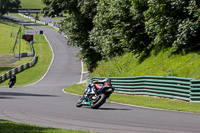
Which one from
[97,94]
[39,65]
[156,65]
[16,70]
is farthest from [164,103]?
[39,65]

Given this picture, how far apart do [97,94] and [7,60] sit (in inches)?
2605

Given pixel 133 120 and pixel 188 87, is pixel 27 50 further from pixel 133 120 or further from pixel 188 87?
pixel 133 120

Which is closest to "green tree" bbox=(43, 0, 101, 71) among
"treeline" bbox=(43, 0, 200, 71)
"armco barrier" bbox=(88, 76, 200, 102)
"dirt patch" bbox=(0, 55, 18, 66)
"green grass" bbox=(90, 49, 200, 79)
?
"treeline" bbox=(43, 0, 200, 71)

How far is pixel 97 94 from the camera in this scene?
46.6 feet

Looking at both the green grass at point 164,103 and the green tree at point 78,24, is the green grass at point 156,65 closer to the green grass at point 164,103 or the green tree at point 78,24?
the green grass at point 164,103

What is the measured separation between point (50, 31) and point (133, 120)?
390ft

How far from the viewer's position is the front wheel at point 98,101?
45.1ft

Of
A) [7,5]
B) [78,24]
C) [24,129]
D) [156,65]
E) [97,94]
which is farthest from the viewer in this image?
[7,5]

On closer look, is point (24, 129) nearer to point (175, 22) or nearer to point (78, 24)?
point (175, 22)

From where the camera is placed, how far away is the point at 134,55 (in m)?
32.8

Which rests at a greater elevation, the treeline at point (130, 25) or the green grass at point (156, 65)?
the treeline at point (130, 25)

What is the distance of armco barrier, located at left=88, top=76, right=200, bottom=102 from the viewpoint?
17.4m

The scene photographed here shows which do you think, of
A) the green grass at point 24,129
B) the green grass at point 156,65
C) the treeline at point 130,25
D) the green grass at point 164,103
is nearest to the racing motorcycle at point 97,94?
the green grass at point 164,103

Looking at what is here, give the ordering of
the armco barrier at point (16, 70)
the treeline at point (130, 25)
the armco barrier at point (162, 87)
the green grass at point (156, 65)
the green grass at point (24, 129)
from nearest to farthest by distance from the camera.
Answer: the green grass at point (24, 129), the armco barrier at point (162, 87), the green grass at point (156, 65), the treeline at point (130, 25), the armco barrier at point (16, 70)
